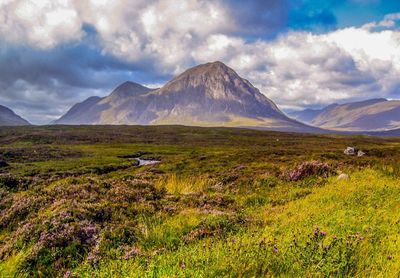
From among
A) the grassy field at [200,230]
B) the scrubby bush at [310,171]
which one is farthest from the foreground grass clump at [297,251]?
the scrubby bush at [310,171]

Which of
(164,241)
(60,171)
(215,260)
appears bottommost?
(60,171)

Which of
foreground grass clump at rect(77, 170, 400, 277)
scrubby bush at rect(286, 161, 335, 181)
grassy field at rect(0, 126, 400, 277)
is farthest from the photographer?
scrubby bush at rect(286, 161, 335, 181)

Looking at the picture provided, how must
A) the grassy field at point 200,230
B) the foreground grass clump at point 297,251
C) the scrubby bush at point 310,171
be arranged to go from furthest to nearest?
1. the scrubby bush at point 310,171
2. the grassy field at point 200,230
3. the foreground grass clump at point 297,251

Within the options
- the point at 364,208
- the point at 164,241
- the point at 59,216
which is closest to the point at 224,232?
the point at 164,241

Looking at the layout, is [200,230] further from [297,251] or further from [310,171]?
[310,171]

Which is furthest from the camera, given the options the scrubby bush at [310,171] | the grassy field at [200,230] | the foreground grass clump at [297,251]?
the scrubby bush at [310,171]

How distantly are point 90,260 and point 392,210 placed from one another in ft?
30.3

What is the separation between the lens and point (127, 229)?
8070mm

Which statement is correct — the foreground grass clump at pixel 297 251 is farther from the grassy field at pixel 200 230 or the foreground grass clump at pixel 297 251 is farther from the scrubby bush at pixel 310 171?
the scrubby bush at pixel 310 171

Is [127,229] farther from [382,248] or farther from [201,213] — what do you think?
[382,248]

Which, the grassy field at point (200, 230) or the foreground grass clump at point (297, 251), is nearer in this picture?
the foreground grass clump at point (297, 251)

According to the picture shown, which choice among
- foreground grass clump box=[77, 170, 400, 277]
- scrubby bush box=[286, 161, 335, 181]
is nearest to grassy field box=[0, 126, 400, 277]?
foreground grass clump box=[77, 170, 400, 277]

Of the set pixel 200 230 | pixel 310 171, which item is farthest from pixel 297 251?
pixel 310 171

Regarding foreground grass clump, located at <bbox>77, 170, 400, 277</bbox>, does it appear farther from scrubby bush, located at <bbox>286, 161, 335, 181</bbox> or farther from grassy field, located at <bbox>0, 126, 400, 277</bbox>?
scrubby bush, located at <bbox>286, 161, 335, 181</bbox>
